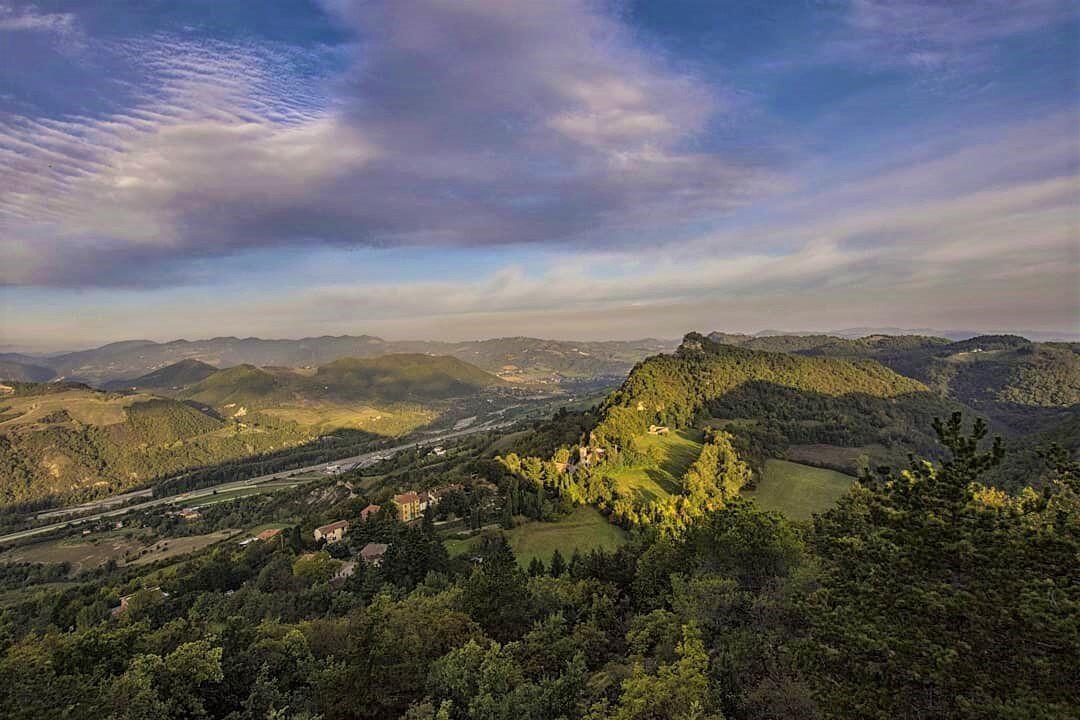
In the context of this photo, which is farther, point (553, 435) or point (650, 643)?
point (553, 435)

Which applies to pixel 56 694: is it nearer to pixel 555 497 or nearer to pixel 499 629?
pixel 499 629

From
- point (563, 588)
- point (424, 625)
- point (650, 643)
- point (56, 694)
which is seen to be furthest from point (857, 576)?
point (56, 694)

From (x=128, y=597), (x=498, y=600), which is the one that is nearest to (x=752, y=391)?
(x=498, y=600)

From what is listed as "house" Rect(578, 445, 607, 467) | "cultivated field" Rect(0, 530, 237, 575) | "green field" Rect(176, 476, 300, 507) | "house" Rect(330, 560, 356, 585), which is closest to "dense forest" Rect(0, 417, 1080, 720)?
"house" Rect(330, 560, 356, 585)

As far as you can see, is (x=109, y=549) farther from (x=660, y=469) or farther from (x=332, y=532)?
(x=660, y=469)

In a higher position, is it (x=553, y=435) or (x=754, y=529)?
(x=754, y=529)

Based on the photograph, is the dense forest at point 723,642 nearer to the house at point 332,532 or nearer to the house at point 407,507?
the house at point 407,507

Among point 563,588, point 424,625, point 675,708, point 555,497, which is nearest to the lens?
point 675,708
